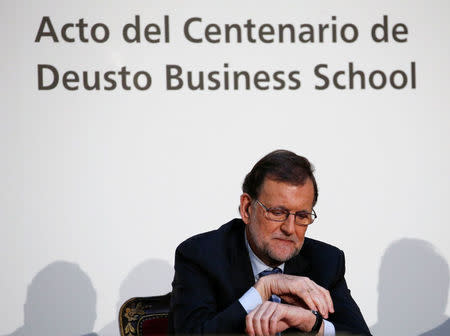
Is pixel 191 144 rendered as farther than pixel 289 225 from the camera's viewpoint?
Yes

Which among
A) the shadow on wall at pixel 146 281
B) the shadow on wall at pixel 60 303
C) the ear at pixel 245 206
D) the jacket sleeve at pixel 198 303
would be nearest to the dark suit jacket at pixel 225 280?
the jacket sleeve at pixel 198 303

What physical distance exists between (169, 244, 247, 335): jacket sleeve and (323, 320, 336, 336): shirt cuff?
0.92 ft

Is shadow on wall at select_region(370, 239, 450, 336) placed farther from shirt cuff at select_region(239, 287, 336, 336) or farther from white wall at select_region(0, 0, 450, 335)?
shirt cuff at select_region(239, 287, 336, 336)

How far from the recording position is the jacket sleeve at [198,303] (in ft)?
6.37

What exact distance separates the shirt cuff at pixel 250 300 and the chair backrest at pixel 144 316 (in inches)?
23.4

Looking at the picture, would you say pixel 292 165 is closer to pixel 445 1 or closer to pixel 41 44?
pixel 41 44

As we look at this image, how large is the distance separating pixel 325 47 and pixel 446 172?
3.71 ft

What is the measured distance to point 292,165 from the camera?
2.19 meters

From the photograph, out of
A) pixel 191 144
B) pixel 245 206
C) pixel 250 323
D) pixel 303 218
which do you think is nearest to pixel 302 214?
pixel 303 218

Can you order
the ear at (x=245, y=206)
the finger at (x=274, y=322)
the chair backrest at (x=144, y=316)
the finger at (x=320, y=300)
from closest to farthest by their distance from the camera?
1. the finger at (x=274, y=322)
2. the finger at (x=320, y=300)
3. the ear at (x=245, y=206)
4. the chair backrest at (x=144, y=316)

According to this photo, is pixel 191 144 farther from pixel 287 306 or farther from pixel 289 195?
pixel 287 306

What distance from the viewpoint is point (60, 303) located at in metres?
3.85

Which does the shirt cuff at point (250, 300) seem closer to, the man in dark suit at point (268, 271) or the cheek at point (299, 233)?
the man in dark suit at point (268, 271)

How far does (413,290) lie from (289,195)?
2.28 meters
